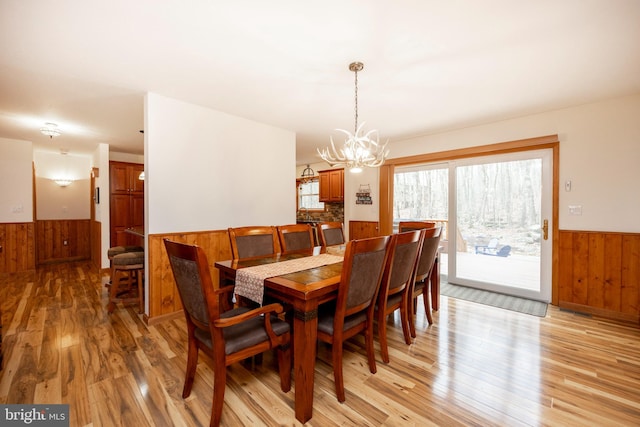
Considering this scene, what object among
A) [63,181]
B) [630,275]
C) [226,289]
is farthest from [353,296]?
[63,181]

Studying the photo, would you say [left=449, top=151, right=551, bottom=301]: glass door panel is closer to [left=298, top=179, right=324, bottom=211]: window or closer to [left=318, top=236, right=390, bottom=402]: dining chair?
[left=318, top=236, right=390, bottom=402]: dining chair

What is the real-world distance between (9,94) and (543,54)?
5.02 m

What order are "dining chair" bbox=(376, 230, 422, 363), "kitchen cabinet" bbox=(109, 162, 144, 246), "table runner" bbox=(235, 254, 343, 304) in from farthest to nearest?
"kitchen cabinet" bbox=(109, 162, 144, 246) → "dining chair" bbox=(376, 230, 422, 363) → "table runner" bbox=(235, 254, 343, 304)

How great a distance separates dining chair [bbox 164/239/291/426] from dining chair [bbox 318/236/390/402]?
294 mm

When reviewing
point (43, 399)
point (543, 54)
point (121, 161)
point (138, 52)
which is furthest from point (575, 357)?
point (121, 161)

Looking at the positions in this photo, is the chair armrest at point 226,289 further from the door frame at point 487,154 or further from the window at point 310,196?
Answer: the window at point 310,196

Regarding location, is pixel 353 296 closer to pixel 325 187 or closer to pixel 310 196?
pixel 325 187

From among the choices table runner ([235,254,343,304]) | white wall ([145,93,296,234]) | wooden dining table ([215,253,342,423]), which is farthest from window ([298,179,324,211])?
wooden dining table ([215,253,342,423])

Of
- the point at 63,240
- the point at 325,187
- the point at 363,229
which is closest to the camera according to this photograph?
the point at 363,229

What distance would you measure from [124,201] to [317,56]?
16.4ft

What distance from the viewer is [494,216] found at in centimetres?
389

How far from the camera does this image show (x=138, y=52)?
2123 mm

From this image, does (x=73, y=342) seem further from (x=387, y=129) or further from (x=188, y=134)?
(x=387, y=129)

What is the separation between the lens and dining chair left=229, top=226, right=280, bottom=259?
2475 millimetres
